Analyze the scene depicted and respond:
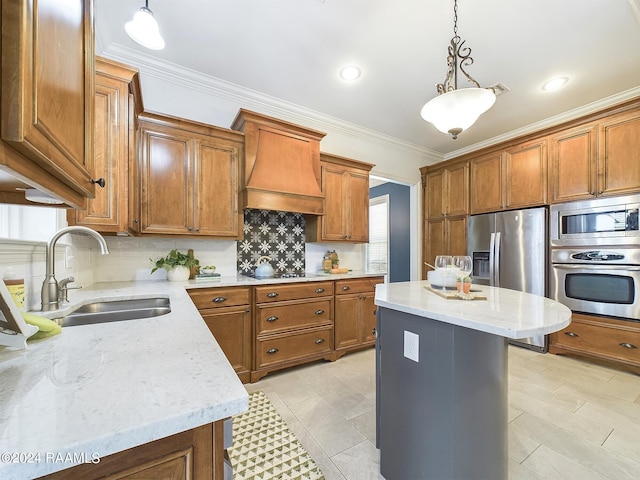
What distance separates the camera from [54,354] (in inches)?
29.2

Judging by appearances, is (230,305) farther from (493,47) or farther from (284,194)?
(493,47)

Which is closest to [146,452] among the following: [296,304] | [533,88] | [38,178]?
[38,178]

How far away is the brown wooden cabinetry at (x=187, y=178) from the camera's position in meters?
2.33

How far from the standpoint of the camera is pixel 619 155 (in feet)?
8.87

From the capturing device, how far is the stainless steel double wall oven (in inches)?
103

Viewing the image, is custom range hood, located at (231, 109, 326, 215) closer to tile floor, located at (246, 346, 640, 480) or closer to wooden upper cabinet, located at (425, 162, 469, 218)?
tile floor, located at (246, 346, 640, 480)

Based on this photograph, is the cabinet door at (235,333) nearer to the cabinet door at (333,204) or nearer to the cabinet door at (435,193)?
the cabinet door at (333,204)

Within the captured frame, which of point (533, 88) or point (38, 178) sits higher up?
point (533, 88)

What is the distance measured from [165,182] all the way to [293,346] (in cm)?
195

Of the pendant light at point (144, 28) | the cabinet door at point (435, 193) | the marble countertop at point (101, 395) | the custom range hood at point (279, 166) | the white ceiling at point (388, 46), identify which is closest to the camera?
the marble countertop at point (101, 395)

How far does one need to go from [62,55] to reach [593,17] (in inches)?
129

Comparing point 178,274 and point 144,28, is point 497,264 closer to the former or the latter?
point 178,274

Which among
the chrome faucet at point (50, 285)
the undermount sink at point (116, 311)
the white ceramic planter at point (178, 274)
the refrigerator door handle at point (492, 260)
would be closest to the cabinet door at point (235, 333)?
the white ceramic planter at point (178, 274)

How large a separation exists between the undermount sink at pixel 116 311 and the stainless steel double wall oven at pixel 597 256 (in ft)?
12.8
